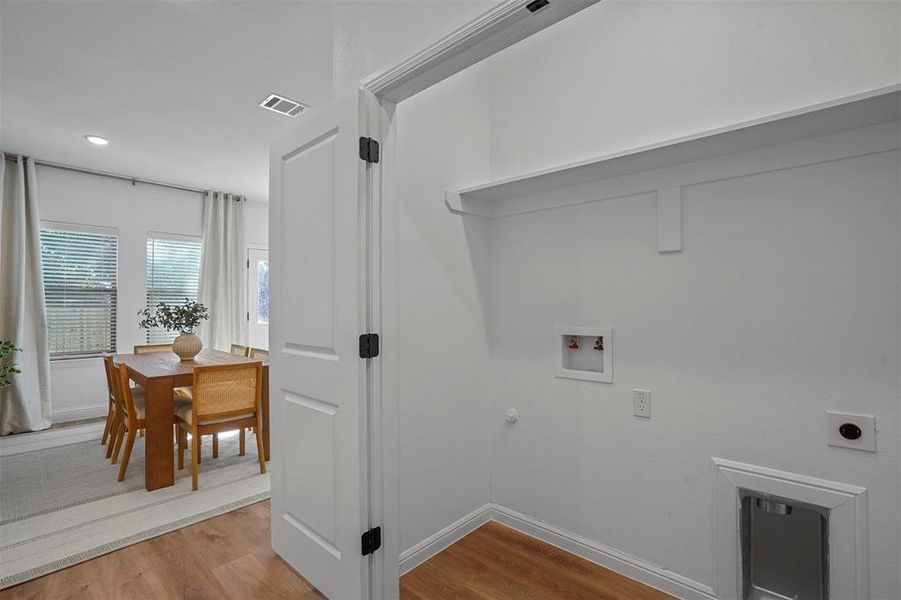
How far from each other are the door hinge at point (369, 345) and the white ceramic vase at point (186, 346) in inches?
113

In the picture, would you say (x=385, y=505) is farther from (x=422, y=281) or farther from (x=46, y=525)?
(x=46, y=525)

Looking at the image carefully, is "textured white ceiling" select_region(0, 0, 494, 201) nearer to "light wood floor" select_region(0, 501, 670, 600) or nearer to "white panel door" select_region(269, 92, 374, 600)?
"white panel door" select_region(269, 92, 374, 600)

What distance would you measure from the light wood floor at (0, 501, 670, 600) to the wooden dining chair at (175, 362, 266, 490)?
30.8 inches

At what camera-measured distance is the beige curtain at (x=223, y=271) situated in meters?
5.48

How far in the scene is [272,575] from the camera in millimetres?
1986

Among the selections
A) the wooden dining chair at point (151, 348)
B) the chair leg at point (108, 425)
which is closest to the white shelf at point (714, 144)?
the chair leg at point (108, 425)

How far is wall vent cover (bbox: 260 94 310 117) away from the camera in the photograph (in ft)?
10.1

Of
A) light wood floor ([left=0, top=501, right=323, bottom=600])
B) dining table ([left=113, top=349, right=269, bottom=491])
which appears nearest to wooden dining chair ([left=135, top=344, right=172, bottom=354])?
dining table ([left=113, top=349, right=269, bottom=491])

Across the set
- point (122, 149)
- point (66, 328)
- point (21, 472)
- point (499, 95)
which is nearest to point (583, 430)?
point (499, 95)

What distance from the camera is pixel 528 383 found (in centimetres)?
232

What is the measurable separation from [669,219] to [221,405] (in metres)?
3.01

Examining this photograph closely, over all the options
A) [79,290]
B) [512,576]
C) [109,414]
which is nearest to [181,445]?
[109,414]

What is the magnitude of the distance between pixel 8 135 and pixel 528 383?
4.82 metres

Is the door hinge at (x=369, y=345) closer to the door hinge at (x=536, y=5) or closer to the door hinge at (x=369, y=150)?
the door hinge at (x=369, y=150)
